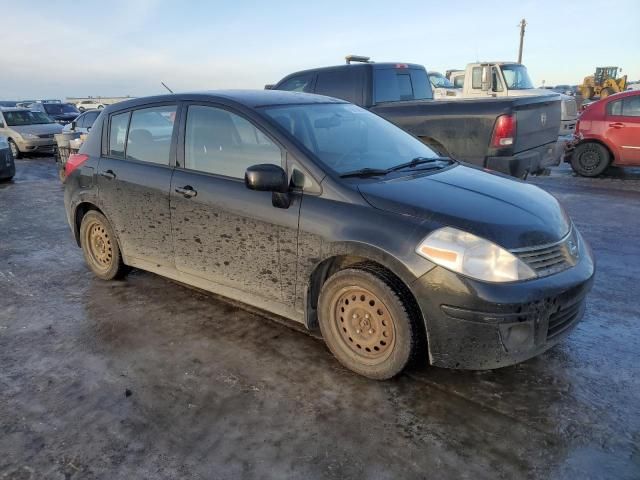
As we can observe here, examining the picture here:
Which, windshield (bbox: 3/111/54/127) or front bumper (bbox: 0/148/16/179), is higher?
windshield (bbox: 3/111/54/127)

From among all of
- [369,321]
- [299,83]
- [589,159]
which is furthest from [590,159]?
[369,321]

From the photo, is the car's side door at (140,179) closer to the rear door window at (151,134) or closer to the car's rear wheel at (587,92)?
the rear door window at (151,134)

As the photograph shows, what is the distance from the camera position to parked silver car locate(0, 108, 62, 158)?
1580 cm

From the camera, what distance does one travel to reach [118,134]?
4488 millimetres

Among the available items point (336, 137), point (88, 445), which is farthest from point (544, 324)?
point (88, 445)

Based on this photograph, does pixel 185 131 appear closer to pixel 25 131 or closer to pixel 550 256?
pixel 550 256

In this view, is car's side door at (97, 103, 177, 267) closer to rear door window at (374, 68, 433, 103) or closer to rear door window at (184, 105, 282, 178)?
rear door window at (184, 105, 282, 178)

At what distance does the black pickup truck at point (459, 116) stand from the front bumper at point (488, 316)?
314 centimetres

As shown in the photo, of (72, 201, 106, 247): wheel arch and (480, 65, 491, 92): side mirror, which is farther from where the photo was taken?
(480, 65, 491, 92): side mirror

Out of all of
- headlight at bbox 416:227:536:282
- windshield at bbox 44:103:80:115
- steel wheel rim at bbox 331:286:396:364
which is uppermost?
windshield at bbox 44:103:80:115

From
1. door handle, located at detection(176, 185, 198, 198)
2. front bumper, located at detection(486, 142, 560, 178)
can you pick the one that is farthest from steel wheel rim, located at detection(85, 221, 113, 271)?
front bumper, located at detection(486, 142, 560, 178)

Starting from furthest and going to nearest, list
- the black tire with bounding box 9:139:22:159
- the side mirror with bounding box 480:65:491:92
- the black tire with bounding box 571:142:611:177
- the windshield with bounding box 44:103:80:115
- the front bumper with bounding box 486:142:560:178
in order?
1. the windshield with bounding box 44:103:80:115
2. the black tire with bounding box 9:139:22:159
3. the side mirror with bounding box 480:65:491:92
4. the black tire with bounding box 571:142:611:177
5. the front bumper with bounding box 486:142:560:178

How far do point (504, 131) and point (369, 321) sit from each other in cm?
438

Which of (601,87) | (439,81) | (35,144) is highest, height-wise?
(601,87)
